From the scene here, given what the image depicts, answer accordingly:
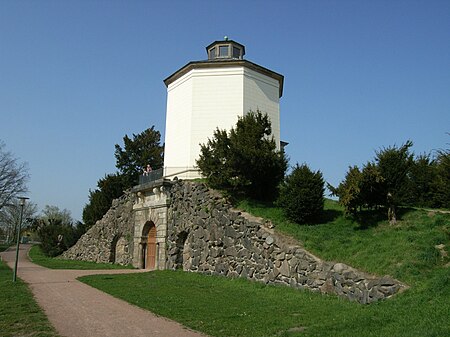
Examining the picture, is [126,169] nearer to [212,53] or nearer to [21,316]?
[212,53]

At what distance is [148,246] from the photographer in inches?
848

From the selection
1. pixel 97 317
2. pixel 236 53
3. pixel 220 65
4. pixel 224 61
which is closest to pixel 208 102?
pixel 220 65

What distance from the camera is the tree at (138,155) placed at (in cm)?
3441

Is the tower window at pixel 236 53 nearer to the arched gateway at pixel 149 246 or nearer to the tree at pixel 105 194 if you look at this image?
the arched gateway at pixel 149 246

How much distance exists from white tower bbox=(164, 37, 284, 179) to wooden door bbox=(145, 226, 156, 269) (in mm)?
3268

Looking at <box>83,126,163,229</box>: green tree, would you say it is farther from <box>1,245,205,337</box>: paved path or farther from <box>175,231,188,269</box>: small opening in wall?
<box>1,245,205,337</box>: paved path

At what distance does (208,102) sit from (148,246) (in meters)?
8.68

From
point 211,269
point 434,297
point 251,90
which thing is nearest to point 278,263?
point 211,269

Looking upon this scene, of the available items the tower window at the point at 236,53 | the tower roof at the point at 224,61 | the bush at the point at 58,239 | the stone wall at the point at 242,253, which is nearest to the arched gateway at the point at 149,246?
the stone wall at the point at 242,253

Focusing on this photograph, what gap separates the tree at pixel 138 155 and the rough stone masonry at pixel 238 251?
1096cm

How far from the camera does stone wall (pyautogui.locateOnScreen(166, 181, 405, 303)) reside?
1003cm

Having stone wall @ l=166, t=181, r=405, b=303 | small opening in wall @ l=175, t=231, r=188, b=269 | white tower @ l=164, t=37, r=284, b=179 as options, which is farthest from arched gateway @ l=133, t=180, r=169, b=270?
white tower @ l=164, t=37, r=284, b=179

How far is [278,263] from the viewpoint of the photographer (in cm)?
1259

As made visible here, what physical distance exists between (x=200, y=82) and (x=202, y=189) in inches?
276
